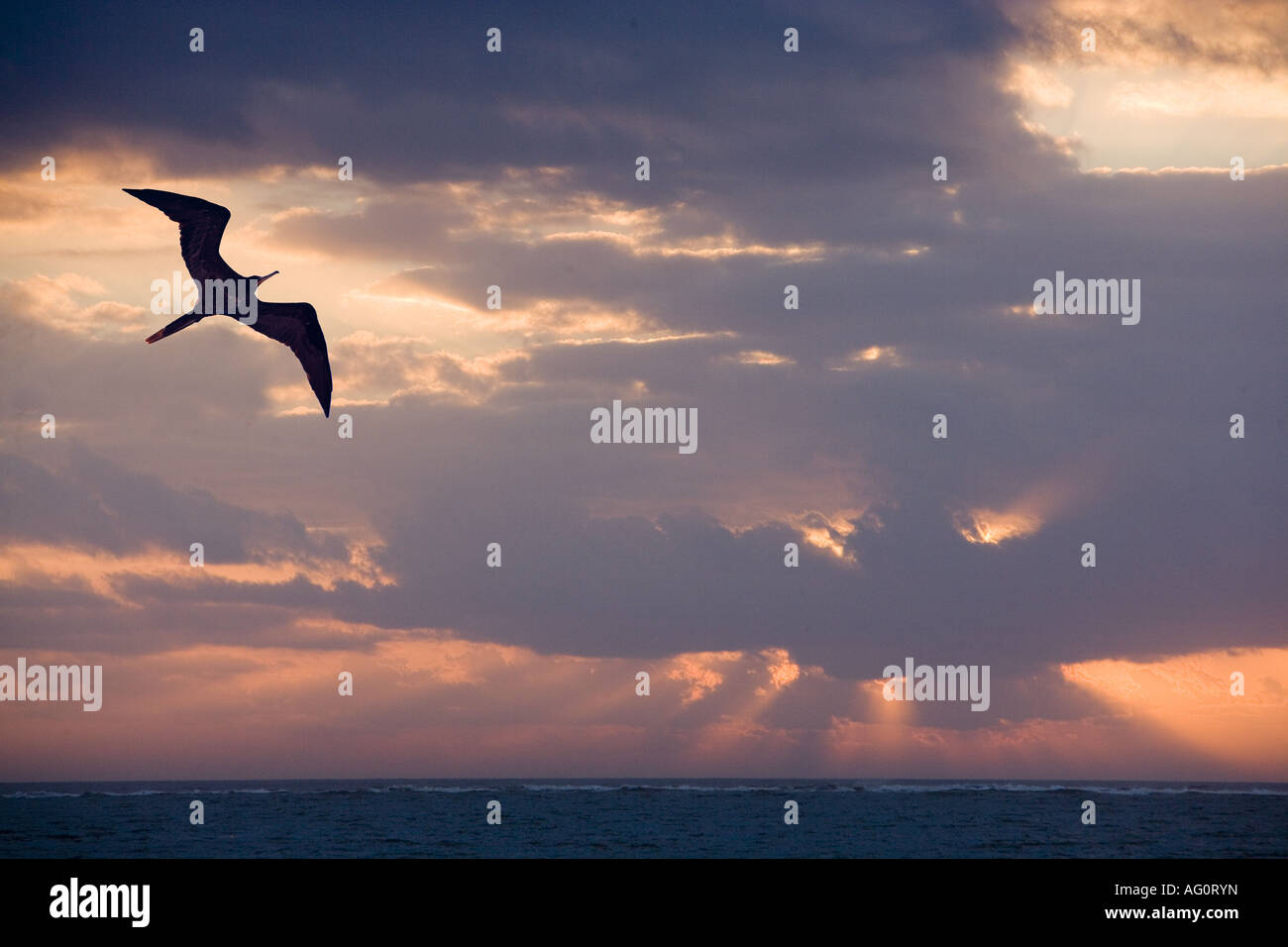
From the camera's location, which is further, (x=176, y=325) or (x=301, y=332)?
(x=301, y=332)

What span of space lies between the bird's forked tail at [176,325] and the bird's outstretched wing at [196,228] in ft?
6.45

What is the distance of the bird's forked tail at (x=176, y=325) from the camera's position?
21.8 metres

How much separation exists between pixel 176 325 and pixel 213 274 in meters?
2.58

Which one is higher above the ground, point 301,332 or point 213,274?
point 213,274

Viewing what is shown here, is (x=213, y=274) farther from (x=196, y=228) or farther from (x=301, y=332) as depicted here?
(x=301, y=332)

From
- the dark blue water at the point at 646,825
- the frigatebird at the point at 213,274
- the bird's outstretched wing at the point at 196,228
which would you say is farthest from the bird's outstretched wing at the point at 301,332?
the dark blue water at the point at 646,825

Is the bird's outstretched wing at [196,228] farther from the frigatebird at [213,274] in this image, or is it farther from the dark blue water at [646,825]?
the dark blue water at [646,825]

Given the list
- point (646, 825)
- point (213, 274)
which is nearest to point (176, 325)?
point (213, 274)

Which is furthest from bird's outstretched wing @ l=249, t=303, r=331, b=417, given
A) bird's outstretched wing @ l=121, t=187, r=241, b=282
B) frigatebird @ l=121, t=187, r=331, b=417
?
bird's outstretched wing @ l=121, t=187, r=241, b=282

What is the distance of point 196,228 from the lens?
24.2 meters
